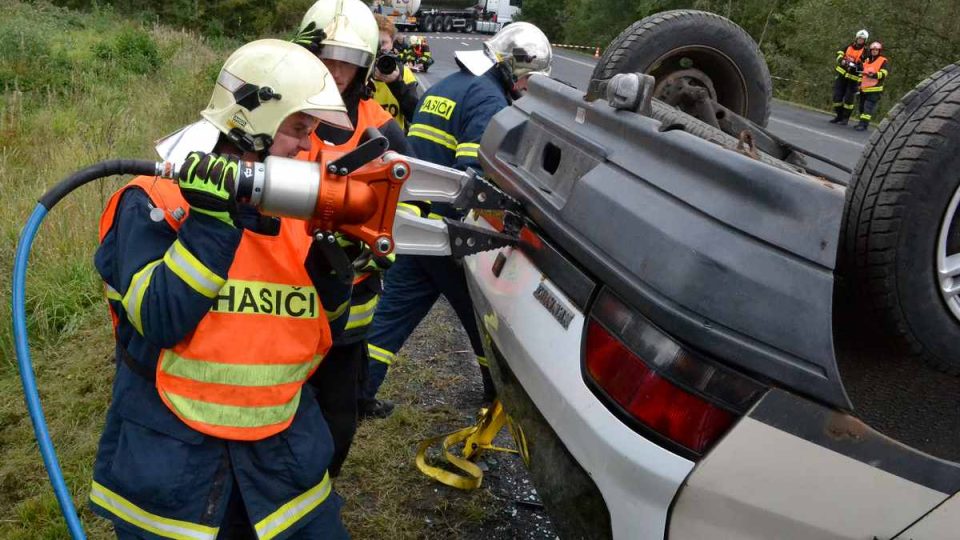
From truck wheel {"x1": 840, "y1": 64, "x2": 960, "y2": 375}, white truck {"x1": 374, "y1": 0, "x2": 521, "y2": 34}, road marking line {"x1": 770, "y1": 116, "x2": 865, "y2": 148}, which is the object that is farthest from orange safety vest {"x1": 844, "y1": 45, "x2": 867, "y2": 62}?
white truck {"x1": 374, "y1": 0, "x2": 521, "y2": 34}

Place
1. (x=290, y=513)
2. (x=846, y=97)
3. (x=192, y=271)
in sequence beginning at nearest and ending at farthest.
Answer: (x=192, y=271)
(x=290, y=513)
(x=846, y=97)

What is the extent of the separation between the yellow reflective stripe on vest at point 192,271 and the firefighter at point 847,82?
1822 centimetres

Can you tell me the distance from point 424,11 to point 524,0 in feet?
42.4

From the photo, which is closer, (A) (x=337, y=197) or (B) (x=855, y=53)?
(A) (x=337, y=197)

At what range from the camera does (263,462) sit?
1877 mm

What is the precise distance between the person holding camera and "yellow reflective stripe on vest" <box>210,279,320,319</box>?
292cm

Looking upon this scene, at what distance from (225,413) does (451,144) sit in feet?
6.89

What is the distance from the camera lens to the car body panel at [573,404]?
1.55 metres

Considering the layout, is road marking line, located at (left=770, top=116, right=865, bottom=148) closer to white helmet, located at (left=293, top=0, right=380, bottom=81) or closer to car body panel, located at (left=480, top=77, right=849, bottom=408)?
white helmet, located at (left=293, top=0, right=380, bottom=81)

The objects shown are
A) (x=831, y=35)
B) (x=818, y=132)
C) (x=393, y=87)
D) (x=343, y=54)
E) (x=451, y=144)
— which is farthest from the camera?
(x=831, y=35)

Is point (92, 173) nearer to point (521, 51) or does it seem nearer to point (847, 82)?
point (521, 51)

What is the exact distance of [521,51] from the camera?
3.71 meters

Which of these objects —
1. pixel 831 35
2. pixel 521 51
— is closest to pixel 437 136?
pixel 521 51

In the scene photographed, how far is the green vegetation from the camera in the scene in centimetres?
2044
